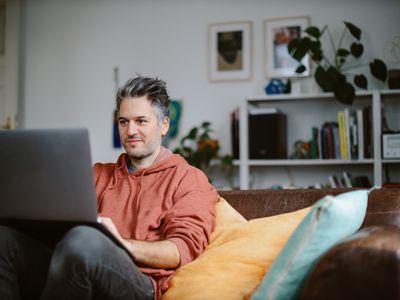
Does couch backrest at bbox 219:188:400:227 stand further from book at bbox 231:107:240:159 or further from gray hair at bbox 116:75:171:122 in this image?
book at bbox 231:107:240:159

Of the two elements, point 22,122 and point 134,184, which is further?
point 22,122

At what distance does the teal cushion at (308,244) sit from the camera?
1185mm

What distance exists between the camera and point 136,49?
13.9 feet

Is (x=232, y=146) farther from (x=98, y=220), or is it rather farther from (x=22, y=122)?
(x=98, y=220)

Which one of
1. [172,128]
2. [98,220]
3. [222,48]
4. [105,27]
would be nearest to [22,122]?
[105,27]

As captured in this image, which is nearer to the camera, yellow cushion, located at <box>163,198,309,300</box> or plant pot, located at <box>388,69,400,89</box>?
yellow cushion, located at <box>163,198,309,300</box>

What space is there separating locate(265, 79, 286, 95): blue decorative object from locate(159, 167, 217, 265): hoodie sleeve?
6.54ft

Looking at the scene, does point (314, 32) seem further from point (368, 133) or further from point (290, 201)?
point (290, 201)

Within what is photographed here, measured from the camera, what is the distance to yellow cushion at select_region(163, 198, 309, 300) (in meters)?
1.46

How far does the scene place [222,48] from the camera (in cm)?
407

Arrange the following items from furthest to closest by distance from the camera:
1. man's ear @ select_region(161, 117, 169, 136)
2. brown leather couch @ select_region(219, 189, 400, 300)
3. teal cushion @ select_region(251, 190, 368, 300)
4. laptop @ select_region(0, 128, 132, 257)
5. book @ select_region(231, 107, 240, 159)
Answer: book @ select_region(231, 107, 240, 159)
man's ear @ select_region(161, 117, 169, 136)
laptop @ select_region(0, 128, 132, 257)
teal cushion @ select_region(251, 190, 368, 300)
brown leather couch @ select_region(219, 189, 400, 300)

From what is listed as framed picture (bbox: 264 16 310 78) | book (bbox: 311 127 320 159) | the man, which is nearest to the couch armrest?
the man

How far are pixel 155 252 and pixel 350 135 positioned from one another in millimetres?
2310

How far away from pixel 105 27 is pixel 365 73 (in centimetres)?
214
